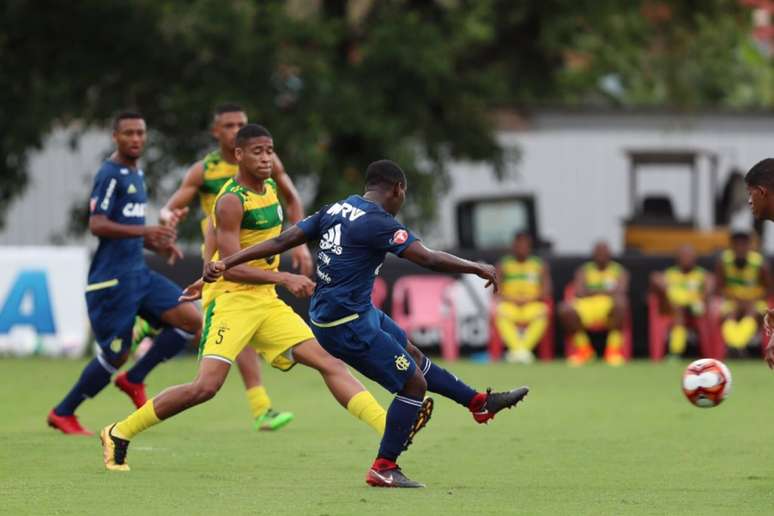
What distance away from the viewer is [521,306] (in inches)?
861

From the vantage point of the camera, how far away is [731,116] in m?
34.6

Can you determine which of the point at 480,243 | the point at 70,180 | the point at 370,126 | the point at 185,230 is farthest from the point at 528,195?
the point at 70,180

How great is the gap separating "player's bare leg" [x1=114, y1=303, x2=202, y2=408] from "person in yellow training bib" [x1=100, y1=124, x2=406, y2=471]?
5.16 feet

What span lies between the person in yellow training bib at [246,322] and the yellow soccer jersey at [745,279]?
11764 mm

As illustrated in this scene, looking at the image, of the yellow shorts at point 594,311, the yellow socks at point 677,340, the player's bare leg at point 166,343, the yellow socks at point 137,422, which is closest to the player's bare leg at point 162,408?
the yellow socks at point 137,422

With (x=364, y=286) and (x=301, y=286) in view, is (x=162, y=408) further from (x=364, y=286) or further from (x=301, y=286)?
(x=364, y=286)

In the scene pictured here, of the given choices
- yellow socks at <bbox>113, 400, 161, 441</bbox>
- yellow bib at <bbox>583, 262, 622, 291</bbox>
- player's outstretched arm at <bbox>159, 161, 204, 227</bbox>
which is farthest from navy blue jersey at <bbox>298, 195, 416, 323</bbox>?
yellow bib at <bbox>583, 262, 622, 291</bbox>

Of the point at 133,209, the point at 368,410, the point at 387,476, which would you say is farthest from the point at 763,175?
the point at 133,209

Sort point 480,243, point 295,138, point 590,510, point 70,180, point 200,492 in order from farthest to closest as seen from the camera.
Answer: point 70,180 < point 480,243 < point 295,138 < point 200,492 < point 590,510

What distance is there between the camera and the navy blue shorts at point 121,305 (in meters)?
12.3

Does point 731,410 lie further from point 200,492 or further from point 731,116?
point 731,116

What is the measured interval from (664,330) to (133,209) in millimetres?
11173

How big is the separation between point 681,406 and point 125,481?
7.04 m

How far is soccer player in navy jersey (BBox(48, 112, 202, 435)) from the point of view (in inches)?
480
